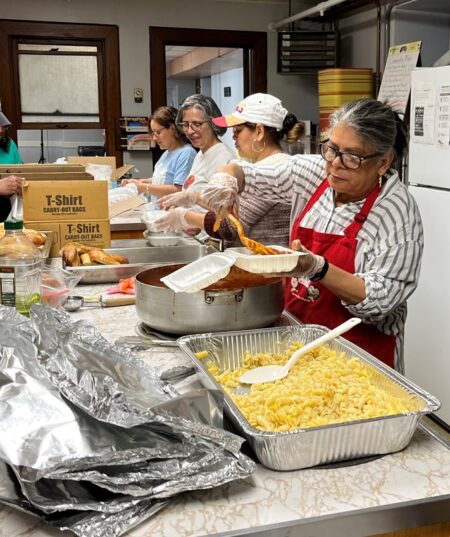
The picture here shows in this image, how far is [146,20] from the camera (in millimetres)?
5879

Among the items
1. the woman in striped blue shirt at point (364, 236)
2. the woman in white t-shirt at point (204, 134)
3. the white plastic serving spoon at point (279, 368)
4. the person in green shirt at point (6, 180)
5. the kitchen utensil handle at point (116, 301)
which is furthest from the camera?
the woman in white t-shirt at point (204, 134)

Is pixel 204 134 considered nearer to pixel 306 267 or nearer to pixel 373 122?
pixel 373 122

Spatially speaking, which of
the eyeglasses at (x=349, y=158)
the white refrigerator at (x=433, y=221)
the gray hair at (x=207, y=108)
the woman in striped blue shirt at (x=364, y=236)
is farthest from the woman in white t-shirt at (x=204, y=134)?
the eyeglasses at (x=349, y=158)

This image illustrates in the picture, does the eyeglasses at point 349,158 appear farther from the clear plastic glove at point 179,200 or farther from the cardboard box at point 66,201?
the cardboard box at point 66,201

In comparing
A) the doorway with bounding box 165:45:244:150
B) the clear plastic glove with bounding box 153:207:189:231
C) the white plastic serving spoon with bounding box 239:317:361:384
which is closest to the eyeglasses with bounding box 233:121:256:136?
the clear plastic glove with bounding box 153:207:189:231

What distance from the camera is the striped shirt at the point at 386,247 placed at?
1787 millimetres

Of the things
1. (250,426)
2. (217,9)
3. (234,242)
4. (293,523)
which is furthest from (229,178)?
(217,9)

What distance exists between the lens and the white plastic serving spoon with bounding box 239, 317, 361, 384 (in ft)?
4.30

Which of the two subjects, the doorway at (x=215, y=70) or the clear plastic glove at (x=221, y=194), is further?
the doorway at (x=215, y=70)

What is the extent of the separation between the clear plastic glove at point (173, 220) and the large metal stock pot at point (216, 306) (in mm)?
1134

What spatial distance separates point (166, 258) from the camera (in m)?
2.71

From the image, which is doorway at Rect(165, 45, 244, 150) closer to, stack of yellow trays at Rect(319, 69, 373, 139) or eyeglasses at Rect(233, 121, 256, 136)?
stack of yellow trays at Rect(319, 69, 373, 139)

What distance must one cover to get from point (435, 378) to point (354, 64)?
3490mm

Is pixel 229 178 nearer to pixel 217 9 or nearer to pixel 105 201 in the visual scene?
pixel 105 201
